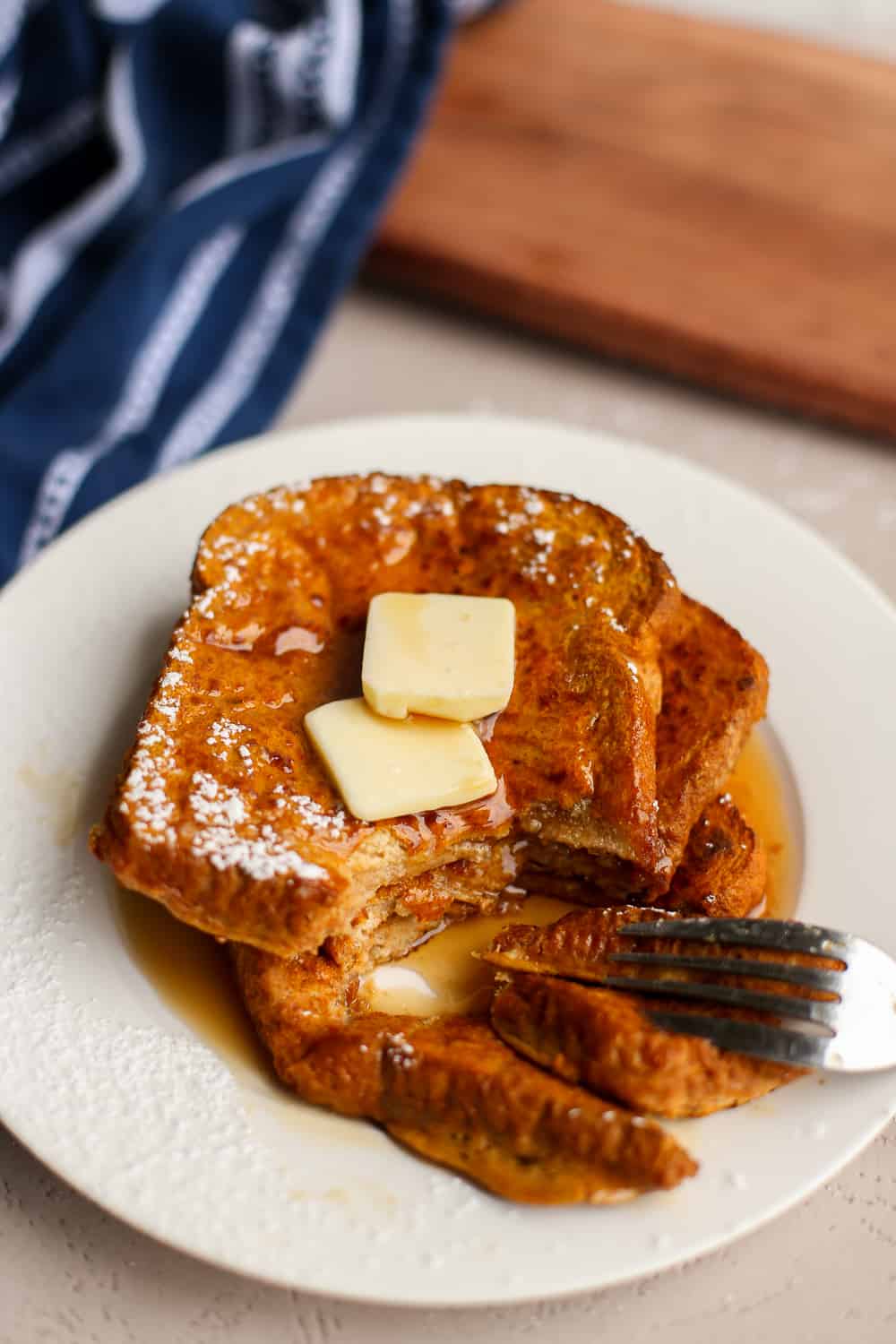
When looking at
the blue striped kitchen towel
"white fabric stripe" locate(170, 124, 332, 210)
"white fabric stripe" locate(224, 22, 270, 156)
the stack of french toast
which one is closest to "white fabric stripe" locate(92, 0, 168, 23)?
the blue striped kitchen towel

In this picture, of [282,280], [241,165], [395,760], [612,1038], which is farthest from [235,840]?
[241,165]

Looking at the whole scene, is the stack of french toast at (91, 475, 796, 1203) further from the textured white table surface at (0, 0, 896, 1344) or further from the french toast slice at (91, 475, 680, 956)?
the textured white table surface at (0, 0, 896, 1344)

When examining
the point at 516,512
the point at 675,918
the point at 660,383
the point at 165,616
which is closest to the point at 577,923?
the point at 675,918

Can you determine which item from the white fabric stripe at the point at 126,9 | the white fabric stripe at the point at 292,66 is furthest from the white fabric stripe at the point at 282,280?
the white fabric stripe at the point at 126,9

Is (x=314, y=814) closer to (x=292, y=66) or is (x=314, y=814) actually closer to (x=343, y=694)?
(x=343, y=694)

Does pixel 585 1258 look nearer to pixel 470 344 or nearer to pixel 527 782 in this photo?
pixel 527 782
